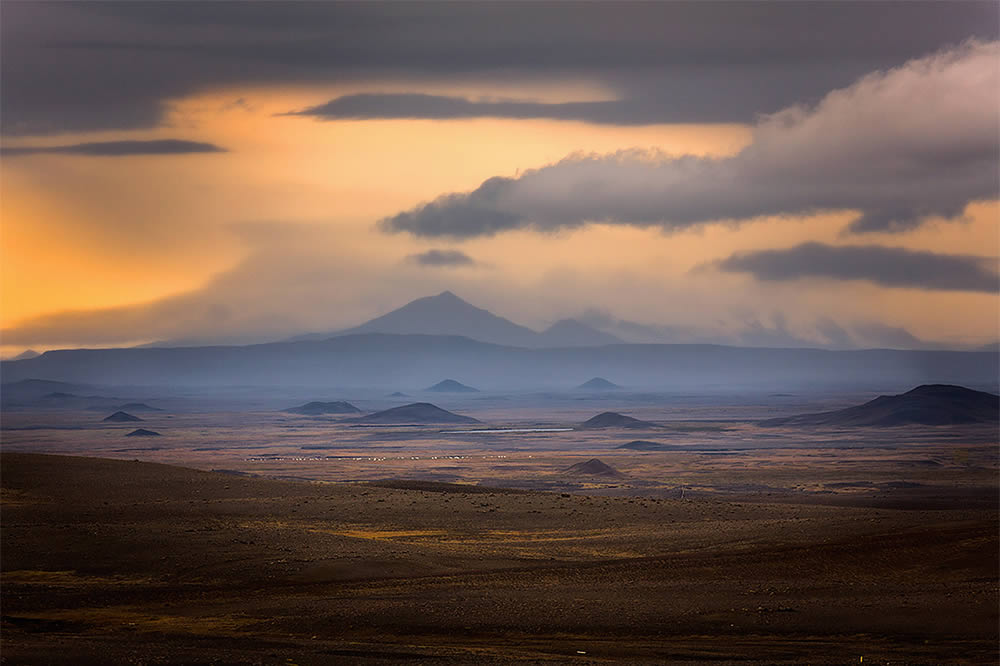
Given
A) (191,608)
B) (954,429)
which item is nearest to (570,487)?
(191,608)

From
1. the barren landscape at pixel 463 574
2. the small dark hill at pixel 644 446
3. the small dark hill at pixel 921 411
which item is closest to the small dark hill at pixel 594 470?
the barren landscape at pixel 463 574

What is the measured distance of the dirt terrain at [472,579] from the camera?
89.5ft

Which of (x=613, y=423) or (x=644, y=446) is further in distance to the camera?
(x=613, y=423)

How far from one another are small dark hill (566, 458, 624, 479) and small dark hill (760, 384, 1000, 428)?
7276 centimetres

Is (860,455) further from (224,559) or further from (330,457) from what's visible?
(224,559)

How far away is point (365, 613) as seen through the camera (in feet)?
101

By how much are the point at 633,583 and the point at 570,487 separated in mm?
53011

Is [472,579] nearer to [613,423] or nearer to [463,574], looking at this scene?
[463,574]

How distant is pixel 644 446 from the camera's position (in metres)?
140

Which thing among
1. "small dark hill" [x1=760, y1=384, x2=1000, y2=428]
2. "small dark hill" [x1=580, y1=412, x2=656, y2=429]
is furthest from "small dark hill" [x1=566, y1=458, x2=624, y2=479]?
"small dark hill" [x1=580, y1=412, x2=656, y2=429]

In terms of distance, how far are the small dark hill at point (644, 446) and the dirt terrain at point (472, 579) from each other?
78.1 metres

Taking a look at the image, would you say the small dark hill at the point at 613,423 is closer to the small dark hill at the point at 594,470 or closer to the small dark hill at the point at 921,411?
the small dark hill at the point at 921,411

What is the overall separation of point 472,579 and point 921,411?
14558 cm

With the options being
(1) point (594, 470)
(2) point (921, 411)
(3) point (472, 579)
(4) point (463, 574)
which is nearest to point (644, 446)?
(1) point (594, 470)
